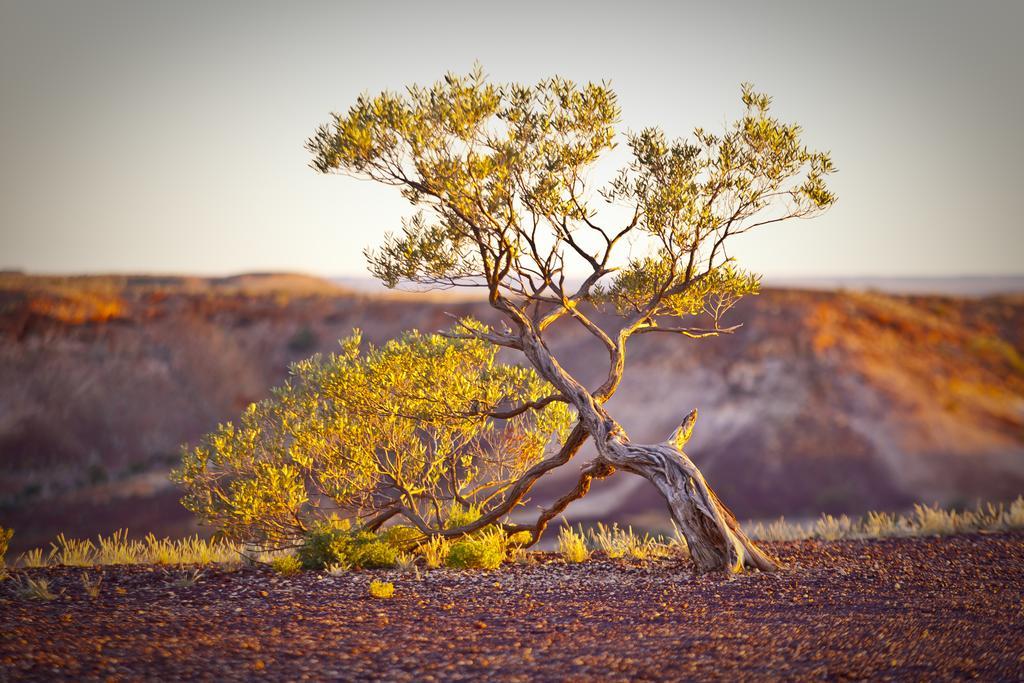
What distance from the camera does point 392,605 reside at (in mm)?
8523

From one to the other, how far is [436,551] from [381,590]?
2.18 metres

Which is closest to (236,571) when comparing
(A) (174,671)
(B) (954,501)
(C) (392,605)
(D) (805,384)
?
(C) (392,605)

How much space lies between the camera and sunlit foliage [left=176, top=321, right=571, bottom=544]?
441 inches

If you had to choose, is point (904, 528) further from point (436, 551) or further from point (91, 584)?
point (91, 584)

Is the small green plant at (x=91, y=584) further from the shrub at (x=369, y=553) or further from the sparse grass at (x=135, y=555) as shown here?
the shrub at (x=369, y=553)

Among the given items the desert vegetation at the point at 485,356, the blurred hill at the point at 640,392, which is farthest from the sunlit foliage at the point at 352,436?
the blurred hill at the point at 640,392

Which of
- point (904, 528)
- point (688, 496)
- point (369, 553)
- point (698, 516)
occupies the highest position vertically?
point (688, 496)

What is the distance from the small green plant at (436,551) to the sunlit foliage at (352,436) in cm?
31

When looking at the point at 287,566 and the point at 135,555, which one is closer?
the point at 287,566

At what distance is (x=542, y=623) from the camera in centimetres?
779

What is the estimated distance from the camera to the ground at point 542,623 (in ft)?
20.8

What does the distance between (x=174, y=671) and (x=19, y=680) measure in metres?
1.00

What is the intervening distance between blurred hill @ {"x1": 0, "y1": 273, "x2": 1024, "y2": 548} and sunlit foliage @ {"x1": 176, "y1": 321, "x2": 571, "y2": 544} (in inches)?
801

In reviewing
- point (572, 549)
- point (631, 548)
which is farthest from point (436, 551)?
point (631, 548)
